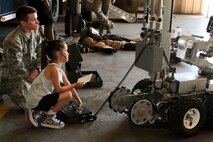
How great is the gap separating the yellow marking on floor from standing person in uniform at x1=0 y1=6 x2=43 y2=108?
0.18 m

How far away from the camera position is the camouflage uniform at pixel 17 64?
139 inches

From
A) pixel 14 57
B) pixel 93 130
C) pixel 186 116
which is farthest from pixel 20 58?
pixel 186 116

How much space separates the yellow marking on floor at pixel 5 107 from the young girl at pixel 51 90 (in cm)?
51

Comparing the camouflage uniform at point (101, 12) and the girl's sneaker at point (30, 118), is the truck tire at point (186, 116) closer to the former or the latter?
the girl's sneaker at point (30, 118)

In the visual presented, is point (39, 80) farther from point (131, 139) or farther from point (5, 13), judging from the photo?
point (5, 13)

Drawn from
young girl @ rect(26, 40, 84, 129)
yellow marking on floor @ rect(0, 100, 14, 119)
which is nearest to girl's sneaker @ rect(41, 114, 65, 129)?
young girl @ rect(26, 40, 84, 129)

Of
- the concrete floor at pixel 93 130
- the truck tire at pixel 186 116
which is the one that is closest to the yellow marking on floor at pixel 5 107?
the concrete floor at pixel 93 130

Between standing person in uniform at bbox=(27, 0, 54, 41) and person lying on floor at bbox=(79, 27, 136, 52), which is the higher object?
standing person in uniform at bbox=(27, 0, 54, 41)

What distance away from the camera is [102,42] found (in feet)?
21.9

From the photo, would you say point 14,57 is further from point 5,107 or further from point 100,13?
point 100,13

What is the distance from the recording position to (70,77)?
444cm

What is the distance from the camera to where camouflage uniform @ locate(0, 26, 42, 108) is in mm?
3541

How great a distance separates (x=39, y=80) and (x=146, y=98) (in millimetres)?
1031

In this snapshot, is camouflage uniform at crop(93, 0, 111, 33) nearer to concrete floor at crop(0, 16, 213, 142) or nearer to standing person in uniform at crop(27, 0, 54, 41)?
standing person in uniform at crop(27, 0, 54, 41)
